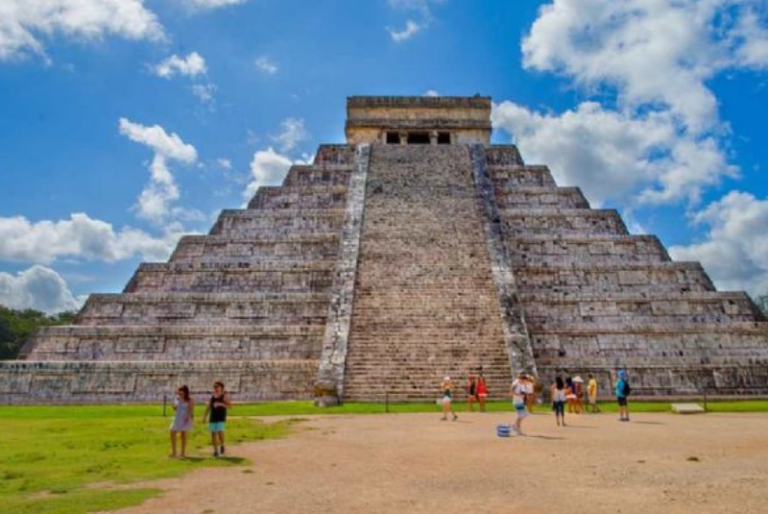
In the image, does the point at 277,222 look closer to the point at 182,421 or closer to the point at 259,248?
the point at 259,248

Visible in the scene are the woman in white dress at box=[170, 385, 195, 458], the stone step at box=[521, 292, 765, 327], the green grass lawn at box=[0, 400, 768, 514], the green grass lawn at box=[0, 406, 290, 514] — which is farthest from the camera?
the stone step at box=[521, 292, 765, 327]

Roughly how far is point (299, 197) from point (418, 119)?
9.14 m

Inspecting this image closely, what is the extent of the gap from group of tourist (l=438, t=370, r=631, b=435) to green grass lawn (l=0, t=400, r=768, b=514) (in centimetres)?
44

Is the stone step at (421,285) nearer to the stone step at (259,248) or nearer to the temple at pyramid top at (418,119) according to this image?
the stone step at (259,248)

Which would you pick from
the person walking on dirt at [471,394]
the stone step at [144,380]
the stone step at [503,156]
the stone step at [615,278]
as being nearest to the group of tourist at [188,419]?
the person walking on dirt at [471,394]

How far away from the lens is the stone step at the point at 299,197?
23734mm

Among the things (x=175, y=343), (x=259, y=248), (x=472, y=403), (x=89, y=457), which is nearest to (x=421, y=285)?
(x=472, y=403)

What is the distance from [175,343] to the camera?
17.1 meters

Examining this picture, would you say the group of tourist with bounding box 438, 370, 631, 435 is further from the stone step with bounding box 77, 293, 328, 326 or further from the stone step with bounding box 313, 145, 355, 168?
the stone step with bounding box 313, 145, 355, 168

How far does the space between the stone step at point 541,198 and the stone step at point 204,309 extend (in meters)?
9.47

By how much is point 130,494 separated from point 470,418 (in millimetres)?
7429

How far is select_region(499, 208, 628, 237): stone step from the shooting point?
73.3 ft

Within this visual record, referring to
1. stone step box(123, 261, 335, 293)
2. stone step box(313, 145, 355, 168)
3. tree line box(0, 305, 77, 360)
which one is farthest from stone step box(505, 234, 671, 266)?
tree line box(0, 305, 77, 360)

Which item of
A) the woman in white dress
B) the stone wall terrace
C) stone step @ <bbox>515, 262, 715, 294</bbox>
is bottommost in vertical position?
the woman in white dress
